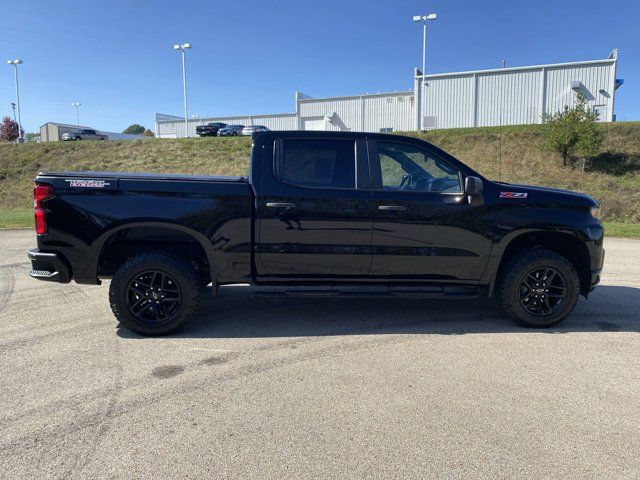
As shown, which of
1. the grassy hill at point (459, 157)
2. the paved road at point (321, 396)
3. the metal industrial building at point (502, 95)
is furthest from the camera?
the metal industrial building at point (502, 95)

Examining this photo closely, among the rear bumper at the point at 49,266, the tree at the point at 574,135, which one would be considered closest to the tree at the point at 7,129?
the tree at the point at 574,135

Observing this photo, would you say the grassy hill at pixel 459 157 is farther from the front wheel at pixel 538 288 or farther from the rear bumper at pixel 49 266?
the front wheel at pixel 538 288

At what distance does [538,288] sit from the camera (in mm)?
4957

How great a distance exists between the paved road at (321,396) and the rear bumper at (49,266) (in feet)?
2.02

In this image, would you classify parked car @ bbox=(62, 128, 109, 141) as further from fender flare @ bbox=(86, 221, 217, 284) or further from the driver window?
the driver window

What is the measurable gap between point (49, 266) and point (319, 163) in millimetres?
2830

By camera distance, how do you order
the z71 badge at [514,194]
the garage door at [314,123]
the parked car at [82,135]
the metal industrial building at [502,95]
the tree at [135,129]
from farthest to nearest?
the tree at [135,129] → the garage door at [314,123] → the parked car at [82,135] → the metal industrial building at [502,95] → the z71 badge at [514,194]

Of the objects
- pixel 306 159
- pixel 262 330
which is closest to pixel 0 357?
pixel 262 330

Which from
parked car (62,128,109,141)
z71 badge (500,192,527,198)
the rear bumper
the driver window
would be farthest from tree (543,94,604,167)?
parked car (62,128,109,141)

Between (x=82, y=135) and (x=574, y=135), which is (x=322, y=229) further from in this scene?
(x=82, y=135)

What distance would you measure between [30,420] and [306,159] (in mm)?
3166

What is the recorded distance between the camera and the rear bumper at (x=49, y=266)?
15.0 ft

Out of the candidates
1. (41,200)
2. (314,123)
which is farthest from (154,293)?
(314,123)

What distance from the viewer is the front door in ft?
15.4
